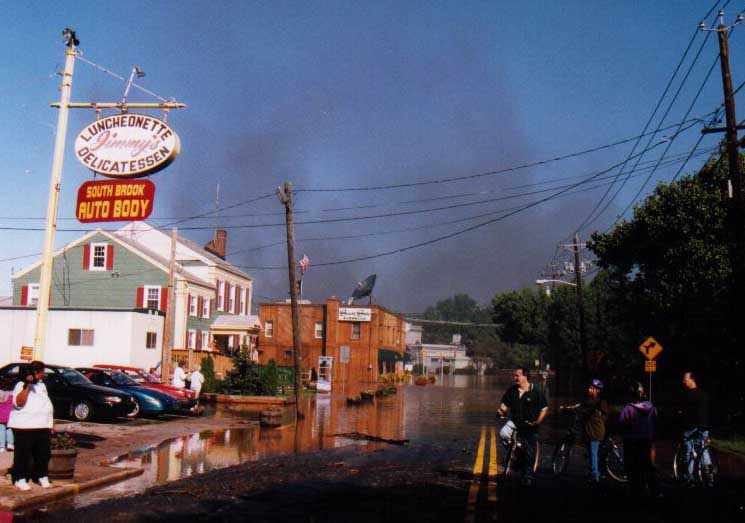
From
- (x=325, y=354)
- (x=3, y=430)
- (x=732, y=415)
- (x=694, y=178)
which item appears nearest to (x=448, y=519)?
(x=3, y=430)

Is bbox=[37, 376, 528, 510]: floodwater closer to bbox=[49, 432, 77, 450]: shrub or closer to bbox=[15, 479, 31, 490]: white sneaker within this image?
bbox=[15, 479, 31, 490]: white sneaker

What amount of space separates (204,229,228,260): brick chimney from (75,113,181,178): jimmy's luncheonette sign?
151 feet

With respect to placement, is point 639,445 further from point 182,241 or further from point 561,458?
point 182,241

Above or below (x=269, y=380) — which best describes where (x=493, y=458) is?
below

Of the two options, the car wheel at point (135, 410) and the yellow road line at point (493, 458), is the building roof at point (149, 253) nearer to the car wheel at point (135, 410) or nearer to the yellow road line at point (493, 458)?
the car wheel at point (135, 410)

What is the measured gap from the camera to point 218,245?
6081 cm

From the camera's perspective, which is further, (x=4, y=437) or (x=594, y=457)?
(x=4, y=437)

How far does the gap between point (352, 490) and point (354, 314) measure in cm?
5098

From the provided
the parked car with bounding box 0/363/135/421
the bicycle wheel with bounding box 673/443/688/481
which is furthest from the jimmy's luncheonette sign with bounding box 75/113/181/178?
the bicycle wheel with bounding box 673/443/688/481

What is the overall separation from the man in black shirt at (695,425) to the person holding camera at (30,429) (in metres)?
10.3

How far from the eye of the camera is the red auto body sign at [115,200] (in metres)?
14.6

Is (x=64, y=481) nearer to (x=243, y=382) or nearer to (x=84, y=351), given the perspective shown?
(x=243, y=382)

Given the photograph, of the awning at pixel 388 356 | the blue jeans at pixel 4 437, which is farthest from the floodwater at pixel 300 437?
the awning at pixel 388 356

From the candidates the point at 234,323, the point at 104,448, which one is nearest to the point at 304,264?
the point at 234,323
